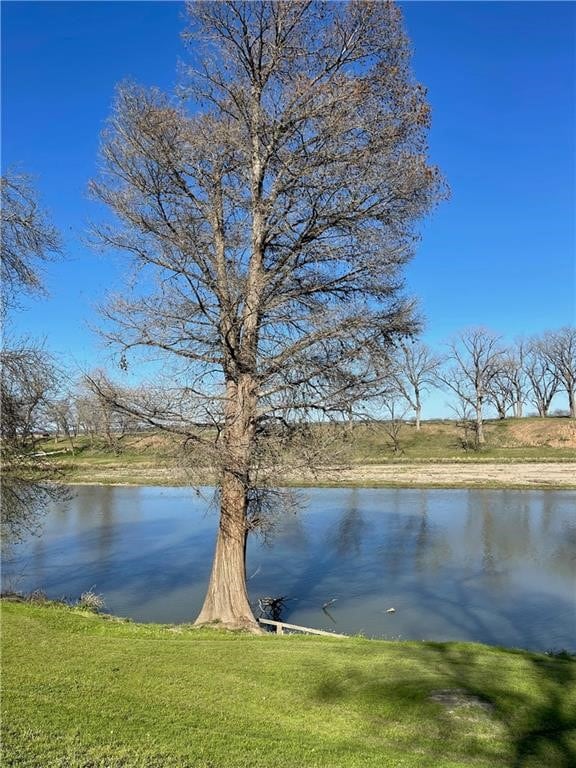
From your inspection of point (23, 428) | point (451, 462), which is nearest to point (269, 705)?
point (23, 428)

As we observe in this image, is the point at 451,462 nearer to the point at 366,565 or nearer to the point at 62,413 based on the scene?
the point at 366,565

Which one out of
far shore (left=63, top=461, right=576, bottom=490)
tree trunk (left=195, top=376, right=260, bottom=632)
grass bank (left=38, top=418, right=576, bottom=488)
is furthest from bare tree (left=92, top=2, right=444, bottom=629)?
far shore (left=63, top=461, right=576, bottom=490)

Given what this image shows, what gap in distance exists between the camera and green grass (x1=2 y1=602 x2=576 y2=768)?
471 cm

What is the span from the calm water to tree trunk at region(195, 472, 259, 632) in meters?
1.66

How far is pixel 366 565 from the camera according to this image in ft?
61.8

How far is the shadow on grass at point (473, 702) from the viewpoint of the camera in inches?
212

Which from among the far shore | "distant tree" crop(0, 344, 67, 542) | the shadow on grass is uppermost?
"distant tree" crop(0, 344, 67, 542)

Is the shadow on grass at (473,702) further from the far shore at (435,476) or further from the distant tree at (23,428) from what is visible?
the far shore at (435,476)

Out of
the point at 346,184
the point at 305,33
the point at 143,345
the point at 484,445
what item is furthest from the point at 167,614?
the point at 484,445

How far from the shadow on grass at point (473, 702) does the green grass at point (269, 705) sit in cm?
2

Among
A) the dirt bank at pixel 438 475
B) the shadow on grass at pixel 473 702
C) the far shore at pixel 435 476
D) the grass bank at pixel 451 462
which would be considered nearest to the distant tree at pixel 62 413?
the shadow on grass at pixel 473 702

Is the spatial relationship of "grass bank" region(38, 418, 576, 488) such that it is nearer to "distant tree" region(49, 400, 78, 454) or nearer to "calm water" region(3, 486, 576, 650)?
"calm water" region(3, 486, 576, 650)

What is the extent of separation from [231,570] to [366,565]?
8615 mm

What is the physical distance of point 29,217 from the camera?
39.9ft
